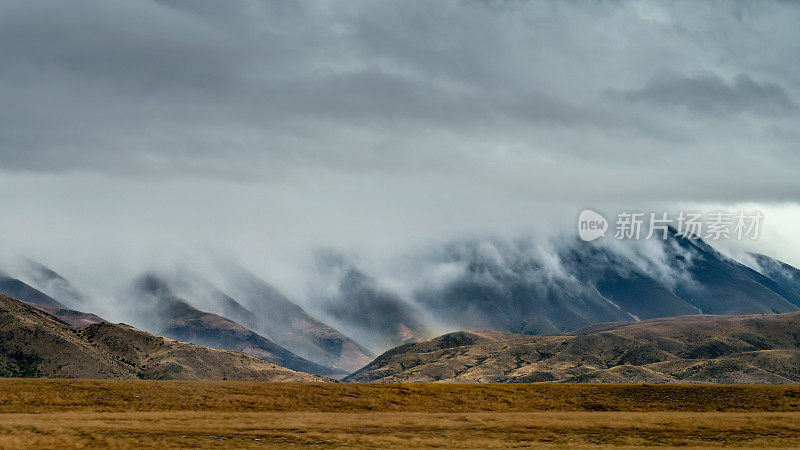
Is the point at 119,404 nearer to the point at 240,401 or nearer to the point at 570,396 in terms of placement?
the point at 240,401

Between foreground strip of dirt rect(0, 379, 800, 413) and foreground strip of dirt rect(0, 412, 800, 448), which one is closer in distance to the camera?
foreground strip of dirt rect(0, 412, 800, 448)

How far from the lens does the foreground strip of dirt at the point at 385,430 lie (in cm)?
4934

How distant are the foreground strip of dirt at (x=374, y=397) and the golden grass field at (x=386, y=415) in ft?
0.41

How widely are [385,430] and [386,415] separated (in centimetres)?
809

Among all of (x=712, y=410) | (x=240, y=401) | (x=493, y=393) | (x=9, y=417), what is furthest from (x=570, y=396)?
(x=9, y=417)

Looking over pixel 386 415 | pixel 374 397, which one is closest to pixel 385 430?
pixel 386 415

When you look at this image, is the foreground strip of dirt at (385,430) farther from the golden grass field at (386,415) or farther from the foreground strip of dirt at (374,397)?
the foreground strip of dirt at (374,397)

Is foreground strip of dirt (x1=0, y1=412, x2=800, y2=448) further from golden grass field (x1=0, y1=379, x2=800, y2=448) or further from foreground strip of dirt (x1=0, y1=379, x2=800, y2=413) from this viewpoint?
foreground strip of dirt (x1=0, y1=379, x2=800, y2=413)

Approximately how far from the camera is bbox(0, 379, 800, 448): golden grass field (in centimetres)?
5109

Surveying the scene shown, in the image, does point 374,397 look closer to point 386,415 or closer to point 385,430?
point 386,415

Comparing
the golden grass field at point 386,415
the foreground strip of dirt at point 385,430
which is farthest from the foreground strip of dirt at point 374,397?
the foreground strip of dirt at point 385,430

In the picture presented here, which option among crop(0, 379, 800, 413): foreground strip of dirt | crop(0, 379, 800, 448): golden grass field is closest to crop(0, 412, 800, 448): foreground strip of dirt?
crop(0, 379, 800, 448): golden grass field

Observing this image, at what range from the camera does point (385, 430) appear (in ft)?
182

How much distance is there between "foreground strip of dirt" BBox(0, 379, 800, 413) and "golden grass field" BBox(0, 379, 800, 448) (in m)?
0.13
